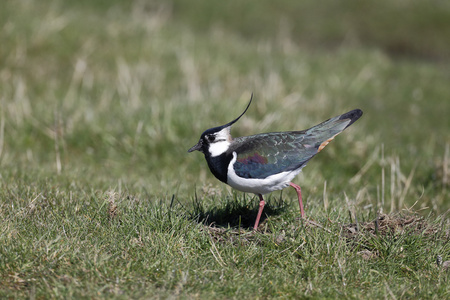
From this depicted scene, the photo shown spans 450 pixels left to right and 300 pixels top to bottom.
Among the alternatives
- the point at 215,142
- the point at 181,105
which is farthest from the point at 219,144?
the point at 181,105

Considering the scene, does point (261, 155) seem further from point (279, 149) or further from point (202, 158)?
point (202, 158)

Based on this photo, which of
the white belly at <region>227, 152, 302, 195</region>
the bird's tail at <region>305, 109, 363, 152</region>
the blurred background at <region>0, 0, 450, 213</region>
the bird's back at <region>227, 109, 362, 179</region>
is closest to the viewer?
the white belly at <region>227, 152, 302, 195</region>

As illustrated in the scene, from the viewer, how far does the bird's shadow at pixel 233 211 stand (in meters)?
5.16

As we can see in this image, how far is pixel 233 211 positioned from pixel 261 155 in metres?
0.78

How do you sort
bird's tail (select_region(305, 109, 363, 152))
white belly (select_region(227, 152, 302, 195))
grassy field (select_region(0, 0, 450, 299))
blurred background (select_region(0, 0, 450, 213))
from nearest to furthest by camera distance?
grassy field (select_region(0, 0, 450, 299)), white belly (select_region(227, 152, 302, 195)), bird's tail (select_region(305, 109, 363, 152)), blurred background (select_region(0, 0, 450, 213))

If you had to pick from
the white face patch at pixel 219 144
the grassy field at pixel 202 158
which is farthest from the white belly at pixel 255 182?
the grassy field at pixel 202 158

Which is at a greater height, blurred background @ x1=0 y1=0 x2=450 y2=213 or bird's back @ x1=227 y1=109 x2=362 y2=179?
bird's back @ x1=227 y1=109 x2=362 y2=179

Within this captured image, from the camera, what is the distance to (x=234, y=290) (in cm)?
402

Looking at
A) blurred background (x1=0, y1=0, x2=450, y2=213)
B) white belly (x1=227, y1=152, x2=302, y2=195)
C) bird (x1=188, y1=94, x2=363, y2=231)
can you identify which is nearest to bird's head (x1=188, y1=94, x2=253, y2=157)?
bird (x1=188, y1=94, x2=363, y2=231)

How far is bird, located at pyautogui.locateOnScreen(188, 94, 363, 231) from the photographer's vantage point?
15.5ft

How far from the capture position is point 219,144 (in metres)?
4.95

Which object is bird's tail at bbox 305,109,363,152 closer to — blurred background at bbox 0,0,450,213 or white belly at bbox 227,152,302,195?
white belly at bbox 227,152,302,195

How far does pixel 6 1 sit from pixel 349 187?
8370mm

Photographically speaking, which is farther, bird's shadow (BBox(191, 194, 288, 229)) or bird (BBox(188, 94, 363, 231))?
bird's shadow (BBox(191, 194, 288, 229))
